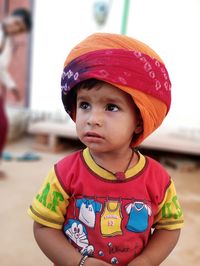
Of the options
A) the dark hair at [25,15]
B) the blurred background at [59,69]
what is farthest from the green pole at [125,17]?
the dark hair at [25,15]

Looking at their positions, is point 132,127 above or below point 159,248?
above

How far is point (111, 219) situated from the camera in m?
0.98

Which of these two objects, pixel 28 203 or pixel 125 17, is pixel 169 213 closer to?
pixel 28 203

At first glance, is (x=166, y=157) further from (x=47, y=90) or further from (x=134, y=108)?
(x=134, y=108)

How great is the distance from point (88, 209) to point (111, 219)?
69 mm

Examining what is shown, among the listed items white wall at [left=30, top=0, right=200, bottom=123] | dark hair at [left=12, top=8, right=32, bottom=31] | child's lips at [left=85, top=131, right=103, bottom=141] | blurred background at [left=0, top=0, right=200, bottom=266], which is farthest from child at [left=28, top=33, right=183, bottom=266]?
dark hair at [left=12, top=8, right=32, bottom=31]

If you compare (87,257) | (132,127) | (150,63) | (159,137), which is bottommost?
(159,137)

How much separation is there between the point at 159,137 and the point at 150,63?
2356mm

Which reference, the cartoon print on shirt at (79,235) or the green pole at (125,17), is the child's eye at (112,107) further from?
the green pole at (125,17)

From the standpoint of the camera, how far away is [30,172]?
264 cm

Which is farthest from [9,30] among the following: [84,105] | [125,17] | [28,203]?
[84,105]

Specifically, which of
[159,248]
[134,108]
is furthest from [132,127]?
[159,248]

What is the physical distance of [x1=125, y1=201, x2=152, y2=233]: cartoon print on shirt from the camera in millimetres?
986

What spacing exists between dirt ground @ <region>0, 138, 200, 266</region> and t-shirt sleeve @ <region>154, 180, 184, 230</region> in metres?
0.55
